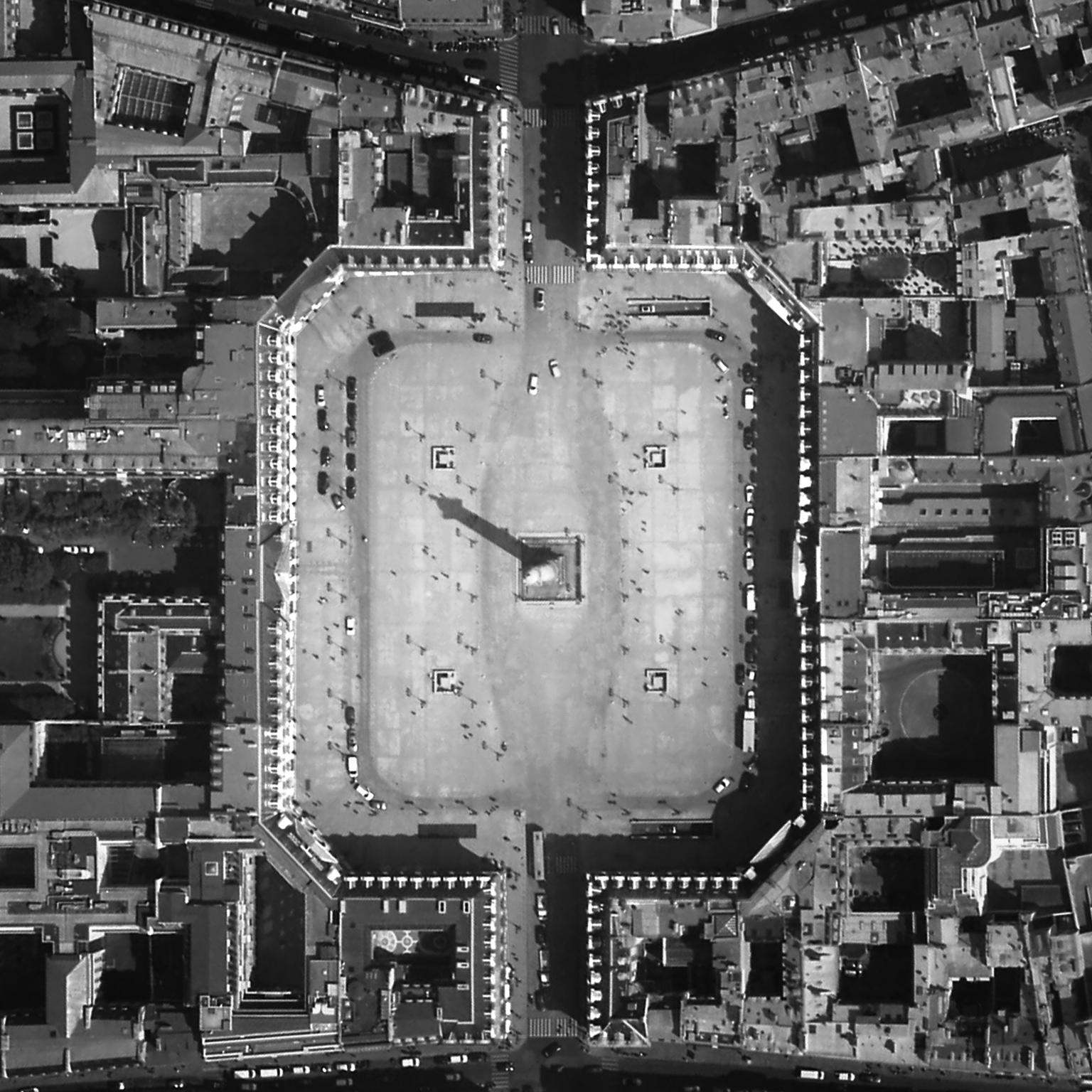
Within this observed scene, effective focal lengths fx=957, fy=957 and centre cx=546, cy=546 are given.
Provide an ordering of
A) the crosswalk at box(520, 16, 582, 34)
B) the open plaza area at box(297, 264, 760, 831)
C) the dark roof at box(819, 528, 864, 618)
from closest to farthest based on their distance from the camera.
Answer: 1. the dark roof at box(819, 528, 864, 618)
2. the crosswalk at box(520, 16, 582, 34)
3. the open plaza area at box(297, 264, 760, 831)

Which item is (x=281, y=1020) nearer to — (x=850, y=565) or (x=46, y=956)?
(x=46, y=956)

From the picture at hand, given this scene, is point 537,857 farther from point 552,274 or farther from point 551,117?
point 551,117

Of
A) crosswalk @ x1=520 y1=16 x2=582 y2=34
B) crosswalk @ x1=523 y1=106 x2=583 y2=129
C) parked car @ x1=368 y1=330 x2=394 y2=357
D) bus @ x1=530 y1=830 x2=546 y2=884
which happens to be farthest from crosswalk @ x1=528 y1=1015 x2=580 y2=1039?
crosswalk @ x1=520 y1=16 x2=582 y2=34

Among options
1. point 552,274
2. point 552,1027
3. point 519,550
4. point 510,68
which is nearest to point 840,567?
point 519,550

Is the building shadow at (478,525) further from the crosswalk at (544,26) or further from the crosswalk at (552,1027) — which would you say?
the crosswalk at (544,26)

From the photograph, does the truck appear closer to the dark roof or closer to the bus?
the dark roof

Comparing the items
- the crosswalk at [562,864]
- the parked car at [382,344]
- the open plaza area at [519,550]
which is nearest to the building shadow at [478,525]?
the open plaza area at [519,550]
